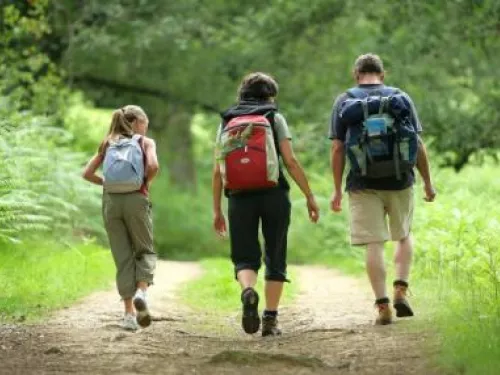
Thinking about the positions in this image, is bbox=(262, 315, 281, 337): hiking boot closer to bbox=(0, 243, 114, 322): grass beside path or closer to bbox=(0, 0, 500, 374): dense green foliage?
bbox=(0, 0, 500, 374): dense green foliage

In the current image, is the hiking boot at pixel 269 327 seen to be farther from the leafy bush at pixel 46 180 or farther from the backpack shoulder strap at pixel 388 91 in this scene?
the leafy bush at pixel 46 180

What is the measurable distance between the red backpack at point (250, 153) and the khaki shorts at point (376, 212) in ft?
2.51

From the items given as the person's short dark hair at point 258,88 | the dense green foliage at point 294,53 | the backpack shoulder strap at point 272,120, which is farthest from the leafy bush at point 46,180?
the dense green foliage at point 294,53

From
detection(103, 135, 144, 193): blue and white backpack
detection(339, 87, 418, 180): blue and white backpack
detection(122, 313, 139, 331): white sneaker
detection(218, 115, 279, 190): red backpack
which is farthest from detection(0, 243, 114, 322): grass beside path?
detection(339, 87, 418, 180): blue and white backpack

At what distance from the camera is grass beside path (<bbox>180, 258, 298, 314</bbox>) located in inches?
405

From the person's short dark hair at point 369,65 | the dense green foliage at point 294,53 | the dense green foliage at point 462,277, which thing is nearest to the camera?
the dense green foliage at point 462,277

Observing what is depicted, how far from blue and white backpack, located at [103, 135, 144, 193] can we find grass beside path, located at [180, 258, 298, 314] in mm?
2149

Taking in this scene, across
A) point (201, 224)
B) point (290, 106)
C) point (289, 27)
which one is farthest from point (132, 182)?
point (201, 224)

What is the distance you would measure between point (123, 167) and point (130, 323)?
1223 millimetres

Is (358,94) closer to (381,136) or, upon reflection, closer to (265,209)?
(381,136)

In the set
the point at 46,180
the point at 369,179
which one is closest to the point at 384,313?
the point at 369,179

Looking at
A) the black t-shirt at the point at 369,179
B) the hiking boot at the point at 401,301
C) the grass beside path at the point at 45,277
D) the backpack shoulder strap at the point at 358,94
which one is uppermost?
the backpack shoulder strap at the point at 358,94

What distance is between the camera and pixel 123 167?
8.09 metres

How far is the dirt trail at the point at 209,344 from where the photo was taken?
6254 millimetres
